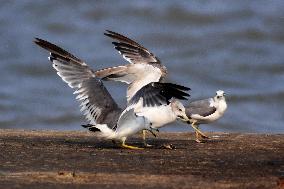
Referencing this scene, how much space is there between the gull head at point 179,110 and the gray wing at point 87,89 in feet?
2.29

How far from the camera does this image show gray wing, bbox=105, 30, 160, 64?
9883 millimetres

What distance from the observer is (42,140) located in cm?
854

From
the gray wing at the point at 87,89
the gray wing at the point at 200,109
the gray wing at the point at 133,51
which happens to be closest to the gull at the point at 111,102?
the gray wing at the point at 87,89

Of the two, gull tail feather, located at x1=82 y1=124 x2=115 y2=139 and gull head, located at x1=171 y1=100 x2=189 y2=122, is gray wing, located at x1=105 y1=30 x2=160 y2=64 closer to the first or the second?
gull head, located at x1=171 y1=100 x2=189 y2=122

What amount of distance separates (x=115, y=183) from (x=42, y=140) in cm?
277

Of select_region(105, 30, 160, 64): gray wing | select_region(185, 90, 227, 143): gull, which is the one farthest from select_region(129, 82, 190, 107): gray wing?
select_region(105, 30, 160, 64): gray wing

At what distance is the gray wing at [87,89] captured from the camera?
822 centimetres

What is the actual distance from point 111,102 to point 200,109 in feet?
4.08

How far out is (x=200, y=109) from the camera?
9258 mm

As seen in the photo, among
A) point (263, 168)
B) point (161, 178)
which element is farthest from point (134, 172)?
point (263, 168)

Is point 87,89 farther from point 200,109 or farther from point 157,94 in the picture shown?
point 200,109

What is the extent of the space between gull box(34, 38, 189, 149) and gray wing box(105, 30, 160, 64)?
1.06 metres

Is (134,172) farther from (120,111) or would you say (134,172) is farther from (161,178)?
(120,111)

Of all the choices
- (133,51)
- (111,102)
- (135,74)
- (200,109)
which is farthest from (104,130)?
(133,51)
